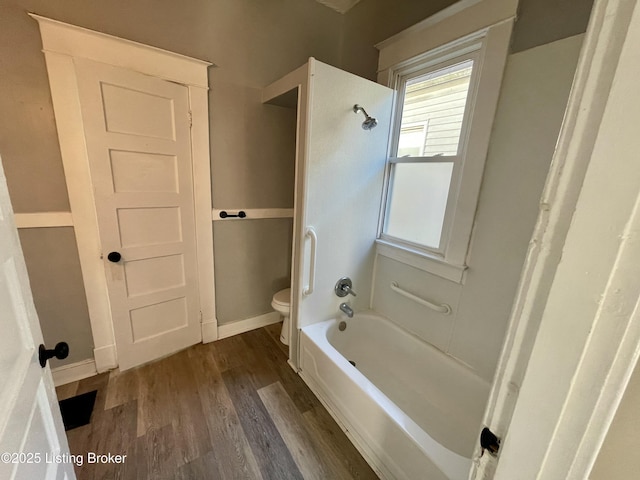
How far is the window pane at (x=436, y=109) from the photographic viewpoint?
1.53m

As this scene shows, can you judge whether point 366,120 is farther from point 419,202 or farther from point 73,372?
point 73,372

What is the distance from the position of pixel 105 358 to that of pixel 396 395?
2030 mm

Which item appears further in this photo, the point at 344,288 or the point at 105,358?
the point at 344,288

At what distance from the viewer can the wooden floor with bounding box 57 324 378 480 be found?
1278mm

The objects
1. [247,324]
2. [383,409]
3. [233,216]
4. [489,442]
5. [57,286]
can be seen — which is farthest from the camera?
[247,324]

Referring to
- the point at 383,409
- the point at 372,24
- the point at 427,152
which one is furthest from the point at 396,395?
the point at 372,24

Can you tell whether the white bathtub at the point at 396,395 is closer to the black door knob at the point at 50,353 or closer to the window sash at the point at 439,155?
the window sash at the point at 439,155

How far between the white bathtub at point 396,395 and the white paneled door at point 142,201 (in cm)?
109

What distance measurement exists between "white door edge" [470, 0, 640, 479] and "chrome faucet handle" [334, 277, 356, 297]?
148 centimetres

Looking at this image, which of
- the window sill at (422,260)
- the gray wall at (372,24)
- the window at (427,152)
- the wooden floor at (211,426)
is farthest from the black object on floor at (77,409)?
the gray wall at (372,24)

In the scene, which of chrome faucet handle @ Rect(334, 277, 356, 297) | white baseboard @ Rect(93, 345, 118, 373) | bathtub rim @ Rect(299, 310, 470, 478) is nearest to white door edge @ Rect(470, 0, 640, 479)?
bathtub rim @ Rect(299, 310, 470, 478)

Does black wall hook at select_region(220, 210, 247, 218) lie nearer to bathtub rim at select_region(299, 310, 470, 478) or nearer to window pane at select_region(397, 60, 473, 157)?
bathtub rim at select_region(299, 310, 470, 478)

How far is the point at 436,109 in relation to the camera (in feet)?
5.45

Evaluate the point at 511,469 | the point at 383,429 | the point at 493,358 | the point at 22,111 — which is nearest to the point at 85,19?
the point at 22,111
